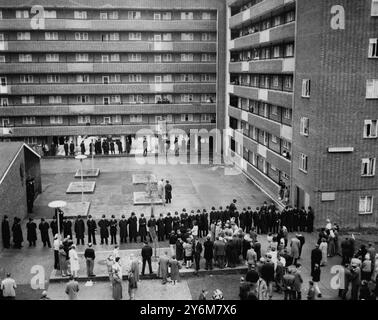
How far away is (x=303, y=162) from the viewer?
27328 millimetres

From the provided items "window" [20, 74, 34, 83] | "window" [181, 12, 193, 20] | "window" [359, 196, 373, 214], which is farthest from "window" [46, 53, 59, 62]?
"window" [359, 196, 373, 214]

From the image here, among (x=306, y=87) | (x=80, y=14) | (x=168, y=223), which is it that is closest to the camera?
(x=168, y=223)

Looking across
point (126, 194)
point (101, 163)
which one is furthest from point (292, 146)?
point (101, 163)

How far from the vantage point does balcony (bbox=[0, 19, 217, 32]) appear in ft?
156

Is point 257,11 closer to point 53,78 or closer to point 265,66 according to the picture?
point 265,66

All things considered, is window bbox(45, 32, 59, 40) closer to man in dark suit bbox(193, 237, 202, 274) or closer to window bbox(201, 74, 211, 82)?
window bbox(201, 74, 211, 82)

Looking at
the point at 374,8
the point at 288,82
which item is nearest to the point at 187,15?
the point at 288,82

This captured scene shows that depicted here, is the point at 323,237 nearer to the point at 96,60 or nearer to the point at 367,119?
the point at 367,119

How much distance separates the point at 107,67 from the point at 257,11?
19.3 metres

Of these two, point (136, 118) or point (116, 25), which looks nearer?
point (116, 25)

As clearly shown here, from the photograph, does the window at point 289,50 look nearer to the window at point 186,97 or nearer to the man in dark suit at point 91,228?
the man in dark suit at point 91,228

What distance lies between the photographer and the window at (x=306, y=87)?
26.3 m

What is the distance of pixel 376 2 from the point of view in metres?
24.4

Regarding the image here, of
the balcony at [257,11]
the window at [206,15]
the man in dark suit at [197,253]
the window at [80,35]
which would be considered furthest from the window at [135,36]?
the man in dark suit at [197,253]
